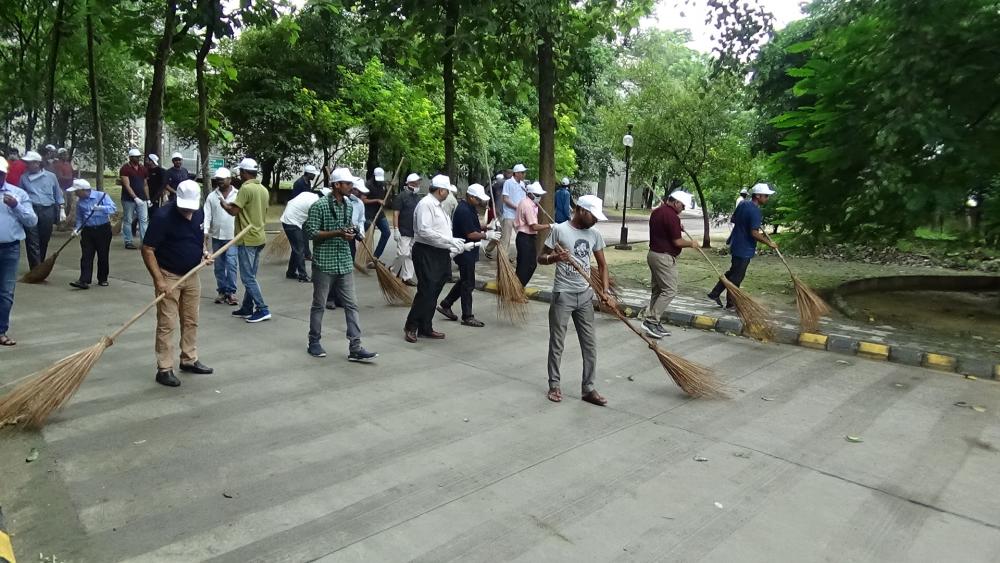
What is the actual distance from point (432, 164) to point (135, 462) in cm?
2085

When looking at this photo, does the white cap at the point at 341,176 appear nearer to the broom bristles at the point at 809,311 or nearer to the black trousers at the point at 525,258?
the black trousers at the point at 525,258

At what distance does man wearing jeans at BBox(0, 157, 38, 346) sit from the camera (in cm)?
631

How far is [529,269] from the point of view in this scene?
9492 millimetres

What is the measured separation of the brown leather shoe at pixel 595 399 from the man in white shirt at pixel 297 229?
5002 millimetres

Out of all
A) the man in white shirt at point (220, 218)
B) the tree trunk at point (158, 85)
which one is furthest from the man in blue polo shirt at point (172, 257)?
the tree trunk at point (158, 85)

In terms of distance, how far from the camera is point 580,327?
5840 mm

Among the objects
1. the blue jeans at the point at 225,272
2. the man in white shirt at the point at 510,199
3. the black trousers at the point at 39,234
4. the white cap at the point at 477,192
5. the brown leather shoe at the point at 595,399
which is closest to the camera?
the brown leather shoe at the point at 595,399

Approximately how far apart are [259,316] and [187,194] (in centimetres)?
280

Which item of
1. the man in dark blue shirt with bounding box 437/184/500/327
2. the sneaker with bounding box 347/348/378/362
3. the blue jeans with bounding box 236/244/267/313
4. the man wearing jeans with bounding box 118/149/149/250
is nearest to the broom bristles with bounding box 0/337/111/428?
the sneaker with bounding box 347/348/378/362

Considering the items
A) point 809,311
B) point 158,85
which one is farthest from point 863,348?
point 158,85

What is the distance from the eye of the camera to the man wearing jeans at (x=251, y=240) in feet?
26.3

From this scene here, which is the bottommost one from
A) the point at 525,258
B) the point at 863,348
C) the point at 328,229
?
the point at 863,348

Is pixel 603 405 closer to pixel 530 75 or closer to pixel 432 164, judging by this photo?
pixel 530 75

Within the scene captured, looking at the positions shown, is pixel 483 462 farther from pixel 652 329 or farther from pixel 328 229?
pixel 652 329
